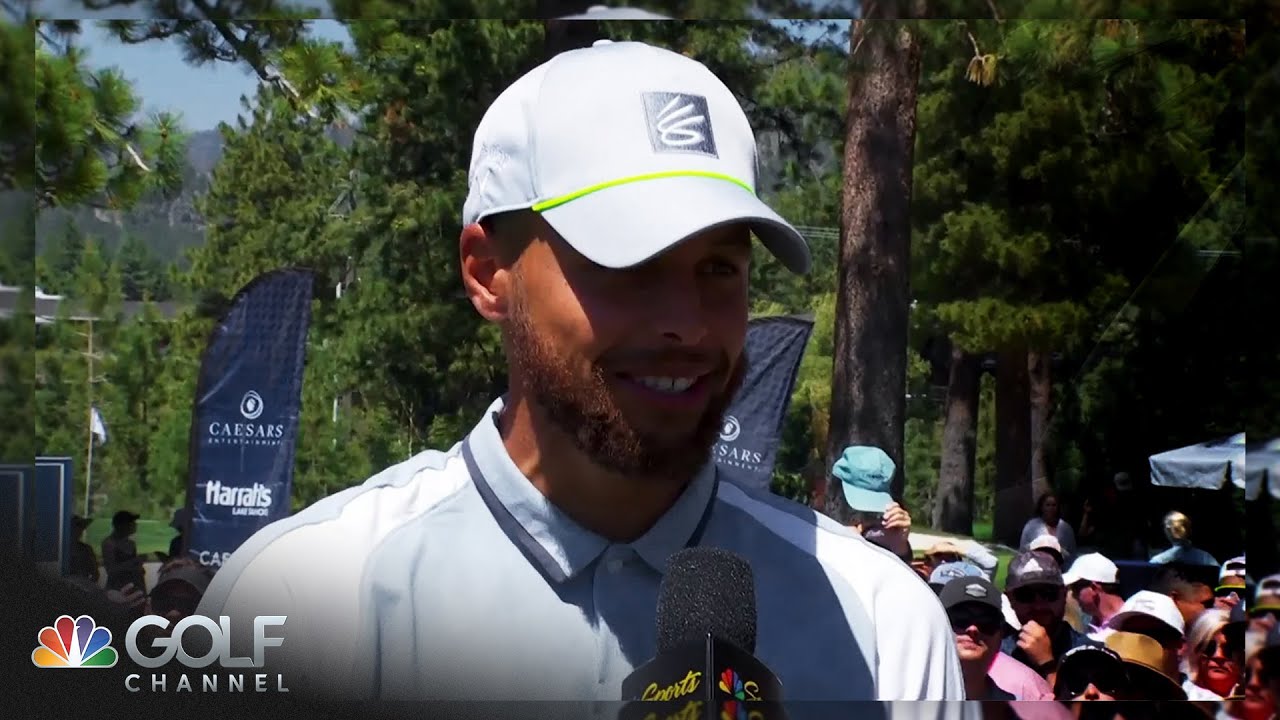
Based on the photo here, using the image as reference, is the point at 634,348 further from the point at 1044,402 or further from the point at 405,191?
the point at 1044,402

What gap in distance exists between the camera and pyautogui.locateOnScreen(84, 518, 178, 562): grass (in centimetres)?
258

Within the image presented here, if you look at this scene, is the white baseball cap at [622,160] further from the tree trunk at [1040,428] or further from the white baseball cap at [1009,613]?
the tree trunk at [1040,428]

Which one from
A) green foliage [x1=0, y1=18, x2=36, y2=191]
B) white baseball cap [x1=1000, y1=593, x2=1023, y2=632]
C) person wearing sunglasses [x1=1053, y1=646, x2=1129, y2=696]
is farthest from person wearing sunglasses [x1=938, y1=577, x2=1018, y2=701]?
green foliage [x1=0, y1=18, x2=36, y2=191]

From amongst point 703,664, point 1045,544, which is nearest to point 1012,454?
point 1045,544

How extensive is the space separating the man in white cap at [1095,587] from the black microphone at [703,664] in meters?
1.61

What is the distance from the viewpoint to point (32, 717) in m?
2.40

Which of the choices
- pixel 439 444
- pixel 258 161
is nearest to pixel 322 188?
pixel 258 161

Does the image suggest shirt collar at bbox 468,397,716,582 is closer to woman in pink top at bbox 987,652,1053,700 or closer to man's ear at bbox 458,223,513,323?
man's ear at bbox 458,223,513,323

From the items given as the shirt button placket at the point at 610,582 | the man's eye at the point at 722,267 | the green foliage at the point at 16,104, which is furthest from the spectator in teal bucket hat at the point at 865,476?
the green foliage at the point at 16,104

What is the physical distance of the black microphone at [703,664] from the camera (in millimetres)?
1225

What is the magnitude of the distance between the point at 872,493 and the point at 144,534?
1274 mm

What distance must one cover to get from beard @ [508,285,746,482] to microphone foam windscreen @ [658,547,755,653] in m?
0.22

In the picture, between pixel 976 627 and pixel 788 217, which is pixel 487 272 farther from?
pixel 976 627

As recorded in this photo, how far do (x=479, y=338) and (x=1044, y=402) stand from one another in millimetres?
1275
